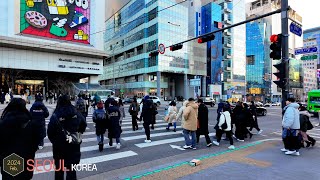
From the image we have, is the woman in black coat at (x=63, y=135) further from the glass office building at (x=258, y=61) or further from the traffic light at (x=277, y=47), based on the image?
the glass office building at (x=258, y=61)

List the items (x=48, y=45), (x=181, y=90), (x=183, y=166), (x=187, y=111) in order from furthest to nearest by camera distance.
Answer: (x=181, y=90)
(x=48, y=45)
(x=187, y=111)
(x=183, y=166)

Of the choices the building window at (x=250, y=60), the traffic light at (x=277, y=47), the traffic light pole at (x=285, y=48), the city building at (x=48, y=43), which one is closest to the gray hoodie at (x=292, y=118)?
the traffic light pole at (x=285, y=48)

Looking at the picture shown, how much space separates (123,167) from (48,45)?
4266cm

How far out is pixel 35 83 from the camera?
52.1 meters

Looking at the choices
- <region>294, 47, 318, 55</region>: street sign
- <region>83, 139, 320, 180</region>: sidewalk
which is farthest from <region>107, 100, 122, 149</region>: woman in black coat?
<region>294, 47, 318, 55</region>: street sign

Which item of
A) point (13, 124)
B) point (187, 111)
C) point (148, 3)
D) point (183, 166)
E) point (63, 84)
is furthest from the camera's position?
point (148, 3)

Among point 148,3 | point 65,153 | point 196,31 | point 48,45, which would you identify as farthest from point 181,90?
point 65,153

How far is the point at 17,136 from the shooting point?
10.4ft

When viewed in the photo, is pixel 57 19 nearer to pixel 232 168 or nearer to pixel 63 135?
pixel 63 135

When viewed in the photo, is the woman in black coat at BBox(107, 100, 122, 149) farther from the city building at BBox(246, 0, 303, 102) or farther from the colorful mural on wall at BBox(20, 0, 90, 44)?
the city building at BBox(246, 0, 303, 102)

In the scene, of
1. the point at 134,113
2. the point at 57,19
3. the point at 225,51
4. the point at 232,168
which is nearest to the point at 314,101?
the point at 134,113

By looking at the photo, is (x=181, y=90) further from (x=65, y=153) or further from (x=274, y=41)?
(x=65, y=153)

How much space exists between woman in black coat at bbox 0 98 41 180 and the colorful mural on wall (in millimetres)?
47188

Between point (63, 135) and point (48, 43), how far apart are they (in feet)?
153
